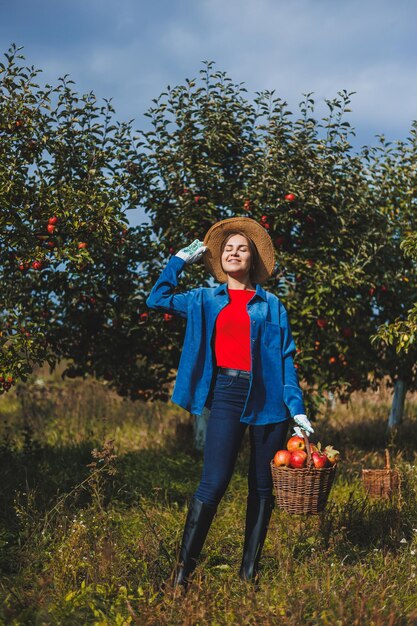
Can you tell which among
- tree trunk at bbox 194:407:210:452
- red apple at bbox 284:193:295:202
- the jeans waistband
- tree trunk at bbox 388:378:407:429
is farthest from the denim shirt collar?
tree trunk at bbox 388:378:407:429

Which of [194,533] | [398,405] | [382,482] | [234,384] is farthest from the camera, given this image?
[398,405]

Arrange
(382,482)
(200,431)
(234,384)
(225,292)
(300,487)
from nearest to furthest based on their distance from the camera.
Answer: (300,487) < (234,384) < (225,292) < (382,482) < (200,431)

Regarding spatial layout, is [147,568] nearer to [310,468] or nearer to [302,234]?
[310,468]

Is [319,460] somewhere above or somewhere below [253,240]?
below

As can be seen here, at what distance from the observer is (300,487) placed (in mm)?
4305

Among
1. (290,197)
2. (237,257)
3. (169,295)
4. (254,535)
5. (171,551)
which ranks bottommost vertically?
(171,551)

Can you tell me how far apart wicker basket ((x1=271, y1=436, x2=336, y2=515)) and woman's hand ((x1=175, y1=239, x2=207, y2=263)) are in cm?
143

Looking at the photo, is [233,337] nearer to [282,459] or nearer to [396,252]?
[282,459]

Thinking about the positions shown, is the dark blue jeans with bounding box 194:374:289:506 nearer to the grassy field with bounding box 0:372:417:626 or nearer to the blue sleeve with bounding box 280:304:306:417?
the blue sleeve with bounding box 280:304:306:417

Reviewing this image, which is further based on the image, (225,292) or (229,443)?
(225,292)

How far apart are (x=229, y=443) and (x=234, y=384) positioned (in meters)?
0.36

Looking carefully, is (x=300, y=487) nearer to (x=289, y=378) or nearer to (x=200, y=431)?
(x=289, y=378)

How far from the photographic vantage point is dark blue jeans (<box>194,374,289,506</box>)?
447 centimetres

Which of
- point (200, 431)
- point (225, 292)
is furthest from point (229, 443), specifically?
point (200, 431)
